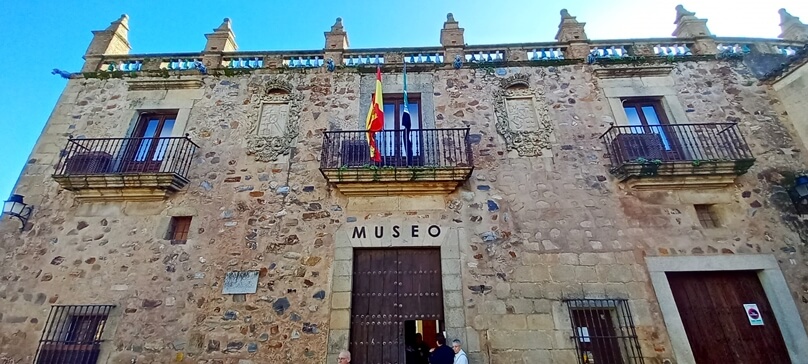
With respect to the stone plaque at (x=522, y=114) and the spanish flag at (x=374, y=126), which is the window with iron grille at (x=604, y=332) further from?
the spanish flag at (x=374, y=126)

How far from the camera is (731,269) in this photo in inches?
224

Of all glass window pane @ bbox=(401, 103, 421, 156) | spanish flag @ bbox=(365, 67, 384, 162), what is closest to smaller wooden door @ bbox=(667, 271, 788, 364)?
glass window pane @ bbox=(401, 103, 421, 156)

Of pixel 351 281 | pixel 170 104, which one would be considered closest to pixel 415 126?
pixel 351 281

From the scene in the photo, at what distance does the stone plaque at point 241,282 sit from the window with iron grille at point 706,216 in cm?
737

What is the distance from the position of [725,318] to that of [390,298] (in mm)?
5043

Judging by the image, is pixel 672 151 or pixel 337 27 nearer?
pixel 672 151

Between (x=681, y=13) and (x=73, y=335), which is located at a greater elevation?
(x=681, y=13)

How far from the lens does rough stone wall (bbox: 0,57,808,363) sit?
18.0ft

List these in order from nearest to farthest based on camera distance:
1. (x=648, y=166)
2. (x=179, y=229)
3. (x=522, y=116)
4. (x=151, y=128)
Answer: (x=648, y=166) → (x=179, y=229) → (x=522, y=116) → (x=151, y=128)

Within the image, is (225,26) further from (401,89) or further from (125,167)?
(401,89)

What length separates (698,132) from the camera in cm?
668

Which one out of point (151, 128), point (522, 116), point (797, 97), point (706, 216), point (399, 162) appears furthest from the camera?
point (151, 128)

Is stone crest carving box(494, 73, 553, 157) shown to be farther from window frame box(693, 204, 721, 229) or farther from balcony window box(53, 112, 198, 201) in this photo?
balcony window box(53, 112, 198, 201)

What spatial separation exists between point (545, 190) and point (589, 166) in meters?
0.98
